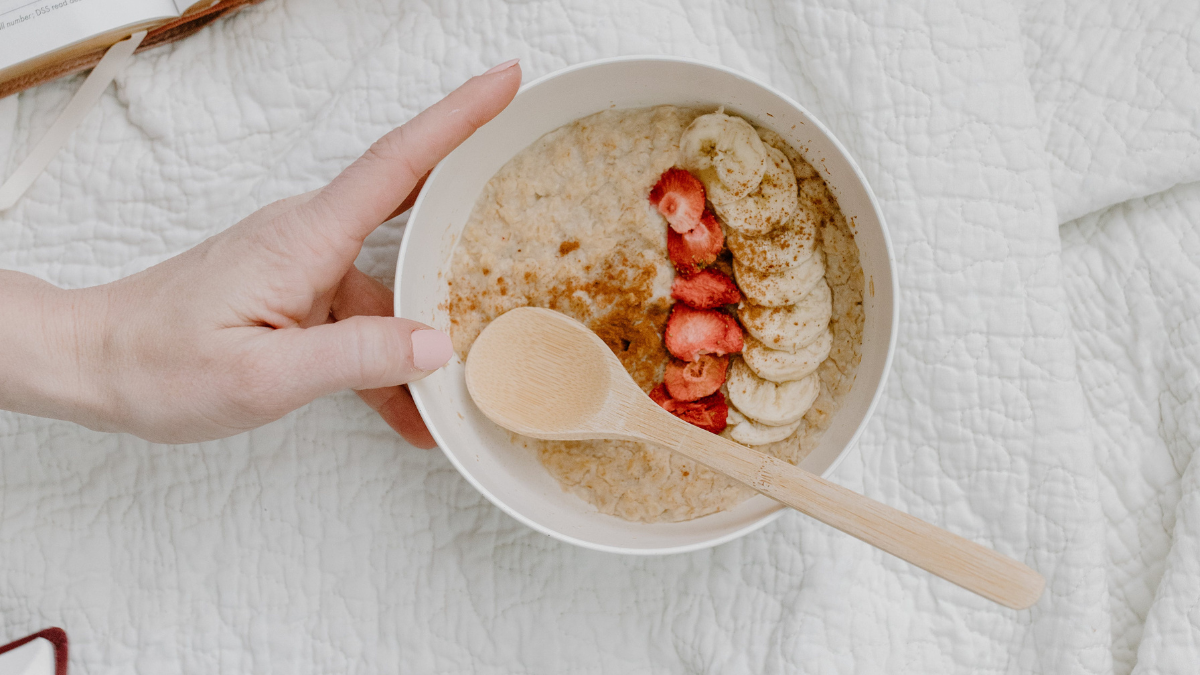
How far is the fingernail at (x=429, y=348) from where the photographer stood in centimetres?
82

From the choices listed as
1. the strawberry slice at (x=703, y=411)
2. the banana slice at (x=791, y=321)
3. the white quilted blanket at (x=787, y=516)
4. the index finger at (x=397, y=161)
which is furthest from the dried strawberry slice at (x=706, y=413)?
the index finger at (x=397, y=161)

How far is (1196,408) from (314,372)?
1.14 metres

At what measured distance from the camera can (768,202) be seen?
94cm

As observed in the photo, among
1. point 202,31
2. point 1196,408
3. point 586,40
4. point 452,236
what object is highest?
point 202,31

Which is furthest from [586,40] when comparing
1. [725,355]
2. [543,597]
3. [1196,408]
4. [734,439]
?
[1196,408]

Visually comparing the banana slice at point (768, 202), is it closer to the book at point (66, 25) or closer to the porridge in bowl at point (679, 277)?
the porridge in bowl at point (679, 277)

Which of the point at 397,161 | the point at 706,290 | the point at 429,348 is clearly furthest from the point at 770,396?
the point at 397,161

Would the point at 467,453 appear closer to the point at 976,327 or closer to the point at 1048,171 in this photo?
the point at 976,327

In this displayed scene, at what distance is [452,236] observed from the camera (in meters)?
0.98

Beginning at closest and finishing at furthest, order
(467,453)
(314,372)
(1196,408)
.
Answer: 1. (314,372)
2. (467,453)
3. (1196,408)

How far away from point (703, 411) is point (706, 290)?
0.50 ft

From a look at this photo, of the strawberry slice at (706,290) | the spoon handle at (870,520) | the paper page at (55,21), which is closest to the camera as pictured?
the spoon handle at (870,520)

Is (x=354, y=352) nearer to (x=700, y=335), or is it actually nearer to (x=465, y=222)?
(x=465, y=222)

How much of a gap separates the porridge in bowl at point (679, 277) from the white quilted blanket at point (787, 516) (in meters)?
0.15
